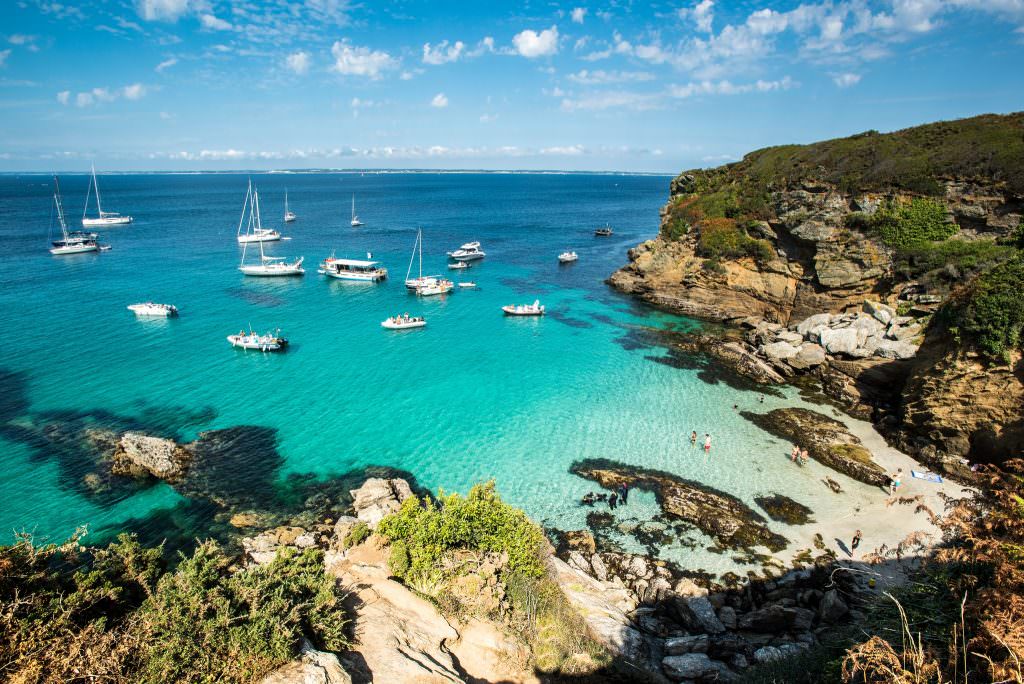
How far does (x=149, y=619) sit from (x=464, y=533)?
793 centimetres

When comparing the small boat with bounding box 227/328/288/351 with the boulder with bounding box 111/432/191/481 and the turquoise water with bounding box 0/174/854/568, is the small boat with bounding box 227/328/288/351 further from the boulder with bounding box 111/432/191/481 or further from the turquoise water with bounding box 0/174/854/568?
the boulder with bounding box 111/432/191/481

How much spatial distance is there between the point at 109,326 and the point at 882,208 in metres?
70.0

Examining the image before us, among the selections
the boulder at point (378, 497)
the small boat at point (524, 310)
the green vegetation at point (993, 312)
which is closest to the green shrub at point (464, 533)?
the boulder at point (378, 497)

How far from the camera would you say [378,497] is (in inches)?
858

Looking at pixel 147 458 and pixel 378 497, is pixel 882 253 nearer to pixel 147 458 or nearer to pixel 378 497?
pixel 378 497

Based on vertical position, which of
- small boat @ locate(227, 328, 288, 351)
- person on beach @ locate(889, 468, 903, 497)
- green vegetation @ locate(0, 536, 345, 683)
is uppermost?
green vegetation @ locate(0, 536, 345, 683)

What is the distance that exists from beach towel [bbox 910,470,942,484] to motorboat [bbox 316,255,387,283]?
55506 millimetres

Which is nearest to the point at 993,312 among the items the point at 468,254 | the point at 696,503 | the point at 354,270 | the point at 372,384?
the point at 696,503

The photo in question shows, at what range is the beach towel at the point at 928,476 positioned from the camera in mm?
23616

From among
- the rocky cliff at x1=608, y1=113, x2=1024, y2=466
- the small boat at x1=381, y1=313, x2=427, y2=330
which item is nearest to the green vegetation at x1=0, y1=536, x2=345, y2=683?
the rocky cliff at x1=608, y1=113, x2=1024, y2=466

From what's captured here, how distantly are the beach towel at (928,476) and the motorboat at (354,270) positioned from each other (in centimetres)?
5551

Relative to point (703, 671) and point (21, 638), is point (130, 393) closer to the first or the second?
point (21, 638)

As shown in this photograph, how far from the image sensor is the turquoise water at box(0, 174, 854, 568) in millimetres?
24016

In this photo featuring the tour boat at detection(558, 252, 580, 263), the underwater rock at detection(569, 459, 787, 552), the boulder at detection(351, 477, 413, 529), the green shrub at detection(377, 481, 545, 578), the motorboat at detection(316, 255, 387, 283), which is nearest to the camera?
the green shrub at detection(377, 481, 545, 578)
